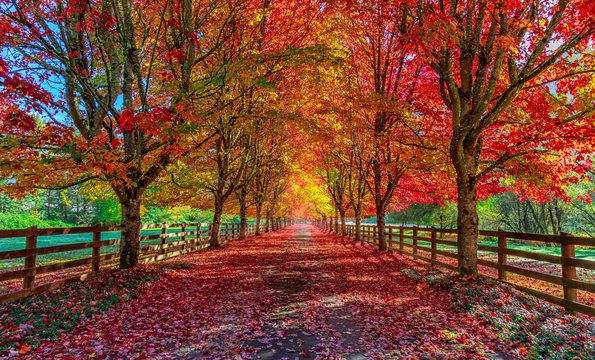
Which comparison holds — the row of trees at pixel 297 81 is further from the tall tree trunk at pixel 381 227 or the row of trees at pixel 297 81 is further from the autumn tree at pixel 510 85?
the tall tree trunk at pixel 381 227

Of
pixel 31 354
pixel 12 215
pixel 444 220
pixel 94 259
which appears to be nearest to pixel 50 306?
pixel 31 354

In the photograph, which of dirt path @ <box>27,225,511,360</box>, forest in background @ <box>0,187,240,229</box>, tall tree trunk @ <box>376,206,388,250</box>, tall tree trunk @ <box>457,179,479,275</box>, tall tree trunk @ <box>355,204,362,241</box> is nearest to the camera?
dirt path @ <box>27,225,511,360</box>

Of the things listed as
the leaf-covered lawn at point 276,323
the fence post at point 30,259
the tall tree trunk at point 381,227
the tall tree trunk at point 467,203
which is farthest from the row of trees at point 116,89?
the tall tree trunk at point 381,227

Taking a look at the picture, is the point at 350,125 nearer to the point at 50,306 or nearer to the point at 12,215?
the point at 50,306

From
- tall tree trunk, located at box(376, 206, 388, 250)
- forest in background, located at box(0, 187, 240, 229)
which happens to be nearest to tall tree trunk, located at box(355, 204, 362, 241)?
tall tree trunk, located at box(376, 206, 388, 250)

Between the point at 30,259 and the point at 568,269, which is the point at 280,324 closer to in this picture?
the point at 30,259

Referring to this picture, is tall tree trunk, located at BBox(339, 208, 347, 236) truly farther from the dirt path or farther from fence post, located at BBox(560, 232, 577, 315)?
fence post, located at BBox(560, 232, 577, 315)

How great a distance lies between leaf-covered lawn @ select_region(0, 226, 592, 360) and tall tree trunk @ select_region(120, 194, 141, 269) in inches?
19.9

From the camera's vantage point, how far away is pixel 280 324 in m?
4.83

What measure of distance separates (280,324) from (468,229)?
5.42 m

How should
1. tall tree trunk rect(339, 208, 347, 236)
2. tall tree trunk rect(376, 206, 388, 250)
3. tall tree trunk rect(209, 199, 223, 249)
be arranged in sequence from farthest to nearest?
tall tree trunk rect(339, 208, 347, 236), tall tree trunk rect(209, 199, 223, 249), tall tree trunk rect(376, 206, 388, 250)

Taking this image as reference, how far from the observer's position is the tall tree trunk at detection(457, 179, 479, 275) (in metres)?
7.17

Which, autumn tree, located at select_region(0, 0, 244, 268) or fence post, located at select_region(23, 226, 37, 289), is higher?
autumn tree, located at select_region(0, 0, 244, 268)

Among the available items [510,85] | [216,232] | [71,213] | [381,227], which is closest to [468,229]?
[510,85]
